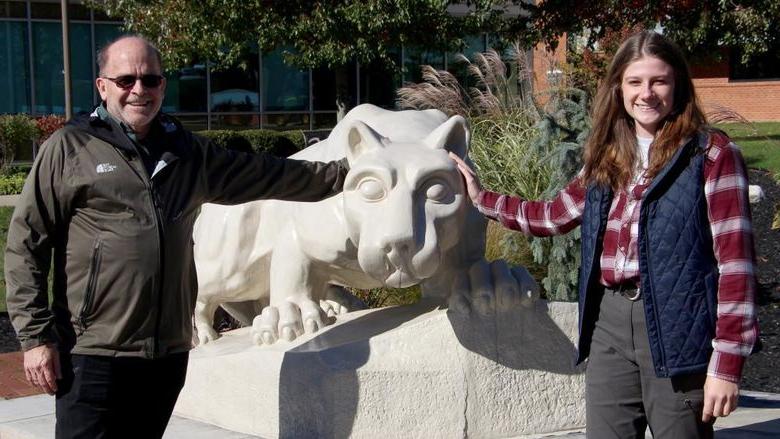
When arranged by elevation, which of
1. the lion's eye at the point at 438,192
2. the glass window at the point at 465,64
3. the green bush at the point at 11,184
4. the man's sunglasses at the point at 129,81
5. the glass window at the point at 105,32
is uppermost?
the glass window at the point at 105,32

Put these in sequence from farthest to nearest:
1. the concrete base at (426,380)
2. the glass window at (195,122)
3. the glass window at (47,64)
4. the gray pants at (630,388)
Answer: the glass window at (195,122), the glass window at (47,64), the concrete base at (426,380), the gray pants at (630,388)

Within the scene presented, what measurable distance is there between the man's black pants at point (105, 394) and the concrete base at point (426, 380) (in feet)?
4.19

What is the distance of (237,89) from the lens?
25.3 m

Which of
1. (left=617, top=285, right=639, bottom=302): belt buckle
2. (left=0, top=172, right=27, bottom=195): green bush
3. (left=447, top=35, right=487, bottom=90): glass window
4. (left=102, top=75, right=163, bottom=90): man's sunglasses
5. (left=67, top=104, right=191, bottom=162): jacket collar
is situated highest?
(left=447, top=35, right=487, bottom=90): glass window

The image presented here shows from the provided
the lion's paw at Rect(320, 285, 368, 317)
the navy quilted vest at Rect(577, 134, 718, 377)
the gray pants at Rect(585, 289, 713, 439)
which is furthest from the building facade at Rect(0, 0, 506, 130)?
the navy quilted vest at Rect(577, 134, 718, 377)

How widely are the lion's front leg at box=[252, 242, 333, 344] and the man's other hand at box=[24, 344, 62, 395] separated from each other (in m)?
1.78

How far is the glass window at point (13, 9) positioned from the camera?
73.4 ft

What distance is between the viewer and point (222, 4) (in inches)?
611

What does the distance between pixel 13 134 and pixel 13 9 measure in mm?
5031

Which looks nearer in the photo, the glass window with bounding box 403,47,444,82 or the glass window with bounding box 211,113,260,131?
the glass window with bounding box 403,47,444,82

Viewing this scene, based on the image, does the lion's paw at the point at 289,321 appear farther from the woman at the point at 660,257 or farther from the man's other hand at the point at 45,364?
the woman at the point at 660,257

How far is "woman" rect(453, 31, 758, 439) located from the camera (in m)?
2.79

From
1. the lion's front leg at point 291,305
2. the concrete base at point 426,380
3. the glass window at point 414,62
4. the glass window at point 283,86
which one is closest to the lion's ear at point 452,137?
the concrete base at point 426,380

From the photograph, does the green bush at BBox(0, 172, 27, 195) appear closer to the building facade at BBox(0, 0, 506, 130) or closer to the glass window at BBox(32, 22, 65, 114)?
the building facade at BBox(0, 0, 506, 130)
